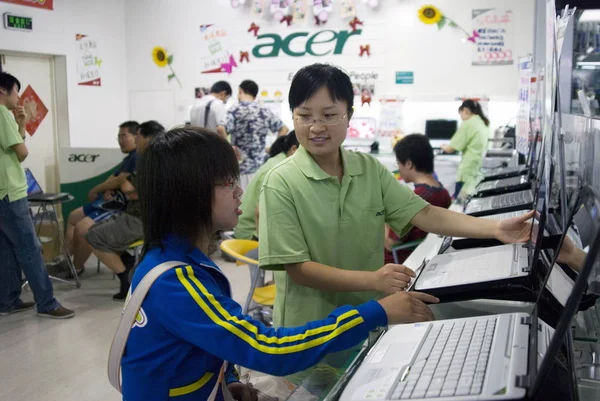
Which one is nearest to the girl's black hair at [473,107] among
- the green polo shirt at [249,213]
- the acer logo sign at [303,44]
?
the acer logo sign at [303,44]

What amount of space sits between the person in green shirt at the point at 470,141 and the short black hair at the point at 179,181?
17.9ft

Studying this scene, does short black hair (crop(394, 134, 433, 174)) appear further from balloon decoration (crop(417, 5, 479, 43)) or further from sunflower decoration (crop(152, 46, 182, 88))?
sunflower decoration (crop(152, 46, 182, 88))

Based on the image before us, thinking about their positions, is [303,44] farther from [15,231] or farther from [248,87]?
[15,231]

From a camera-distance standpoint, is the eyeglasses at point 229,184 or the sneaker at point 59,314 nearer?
the eyeglasses at point 229,184

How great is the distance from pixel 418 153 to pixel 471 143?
3.46 metres

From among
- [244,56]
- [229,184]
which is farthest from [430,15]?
[229,184]

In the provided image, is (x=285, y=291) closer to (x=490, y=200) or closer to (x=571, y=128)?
(x=571, y=128)

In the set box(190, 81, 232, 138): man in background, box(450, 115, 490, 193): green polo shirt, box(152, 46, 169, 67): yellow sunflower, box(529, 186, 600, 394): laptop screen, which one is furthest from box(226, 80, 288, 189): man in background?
box(529, 186, 600, 394): laptop screen

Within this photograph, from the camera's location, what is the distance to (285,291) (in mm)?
1612

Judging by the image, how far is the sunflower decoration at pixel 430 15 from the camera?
713cm

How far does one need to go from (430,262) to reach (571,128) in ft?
1.92

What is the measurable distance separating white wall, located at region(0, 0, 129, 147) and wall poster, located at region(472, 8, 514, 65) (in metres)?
4.43

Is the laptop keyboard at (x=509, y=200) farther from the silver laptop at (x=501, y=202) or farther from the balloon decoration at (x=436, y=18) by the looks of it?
the balloon decoration at (x=436, y=18)

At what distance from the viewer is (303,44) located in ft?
25.3
